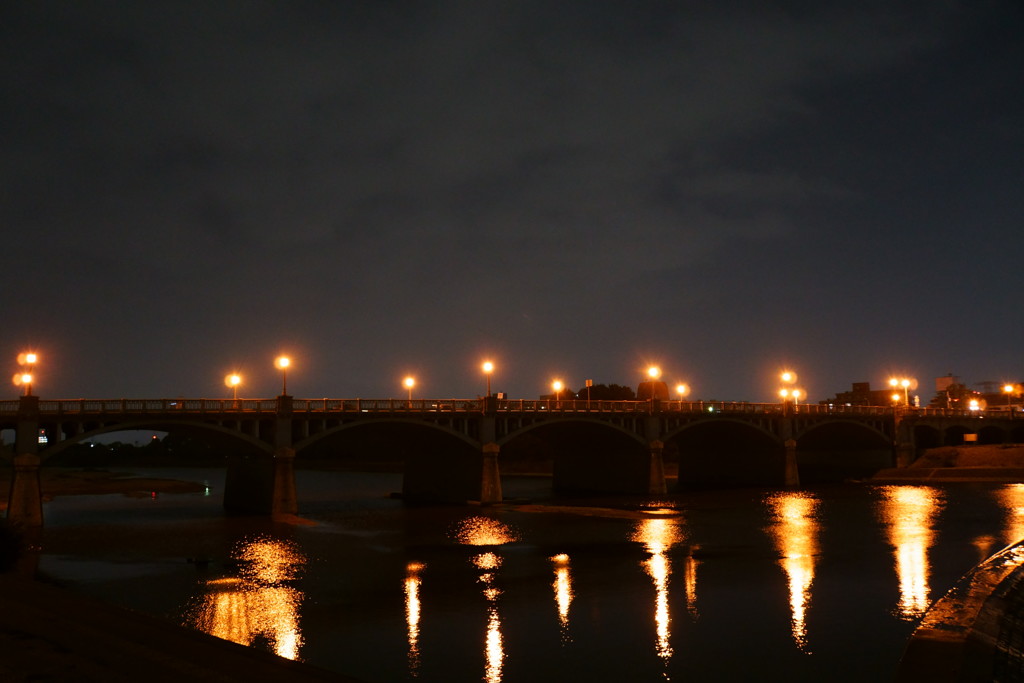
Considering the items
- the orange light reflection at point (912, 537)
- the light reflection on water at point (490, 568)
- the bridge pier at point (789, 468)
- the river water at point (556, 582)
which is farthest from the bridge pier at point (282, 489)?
the bridge pier at point (789, 468)

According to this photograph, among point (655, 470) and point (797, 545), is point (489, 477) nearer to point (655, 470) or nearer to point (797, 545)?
point (655, 470)

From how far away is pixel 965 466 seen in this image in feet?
278

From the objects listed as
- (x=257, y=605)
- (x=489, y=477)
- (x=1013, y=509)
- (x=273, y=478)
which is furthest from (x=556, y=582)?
(x=1013, y=509)

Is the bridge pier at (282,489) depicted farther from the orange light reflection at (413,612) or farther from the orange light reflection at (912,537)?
the orange light reflection at (912,537)

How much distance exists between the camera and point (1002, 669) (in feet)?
51.5

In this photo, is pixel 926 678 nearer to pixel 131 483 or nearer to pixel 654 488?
pixel 654 488

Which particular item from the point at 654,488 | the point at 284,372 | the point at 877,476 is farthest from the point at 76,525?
the point at 877,476

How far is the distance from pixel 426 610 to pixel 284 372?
34324 mm

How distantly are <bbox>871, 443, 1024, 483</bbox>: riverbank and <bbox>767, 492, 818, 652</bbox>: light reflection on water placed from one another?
65.0ft

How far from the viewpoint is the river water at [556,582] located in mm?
20344

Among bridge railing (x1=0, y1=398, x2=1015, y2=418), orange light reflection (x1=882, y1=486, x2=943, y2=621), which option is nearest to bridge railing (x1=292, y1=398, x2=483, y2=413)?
bridge railing (x1=0, y1=398, x2=1015, y2=418)

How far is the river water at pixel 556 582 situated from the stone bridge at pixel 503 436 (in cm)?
497

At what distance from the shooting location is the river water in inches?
801

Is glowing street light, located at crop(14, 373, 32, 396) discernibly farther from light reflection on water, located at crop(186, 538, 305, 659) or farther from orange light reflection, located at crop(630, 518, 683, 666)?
orange light reflection, located at crop(630, 518, 683, 666)
